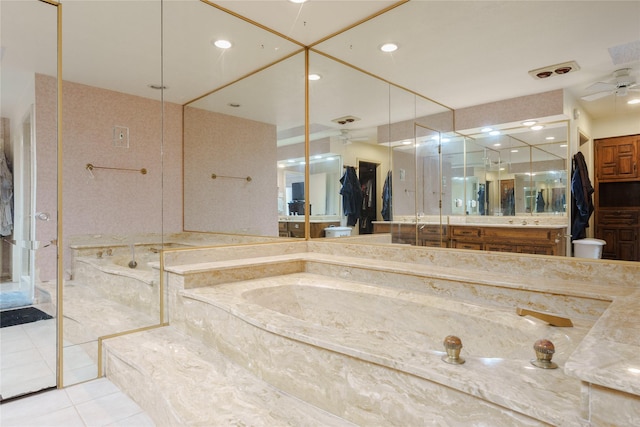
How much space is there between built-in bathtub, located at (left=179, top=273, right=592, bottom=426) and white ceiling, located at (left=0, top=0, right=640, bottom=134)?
3.52 ft

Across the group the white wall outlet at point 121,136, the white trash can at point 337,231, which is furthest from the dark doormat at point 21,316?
the white trash can at point 337,231

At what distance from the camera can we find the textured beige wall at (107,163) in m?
1.92

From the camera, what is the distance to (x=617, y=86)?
4.95ft

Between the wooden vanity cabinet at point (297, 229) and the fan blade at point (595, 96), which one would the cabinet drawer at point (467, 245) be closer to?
the fan blade at point (595, 96)

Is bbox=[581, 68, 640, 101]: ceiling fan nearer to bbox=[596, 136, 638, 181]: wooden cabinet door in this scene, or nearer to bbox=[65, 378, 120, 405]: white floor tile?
bbox=[596, 136, 638, 181]: wooden cabinet door

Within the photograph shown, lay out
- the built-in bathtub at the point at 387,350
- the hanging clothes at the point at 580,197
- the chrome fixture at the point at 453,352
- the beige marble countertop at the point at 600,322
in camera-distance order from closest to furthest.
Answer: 1. the beige marble countertop at the point at 600,322
2. the built-in bathtub at the point at 387,350
3. the chrome fixture at the point at 453,352
4. the hanging clothes at the point at 580,197

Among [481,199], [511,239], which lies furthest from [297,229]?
[511,239]

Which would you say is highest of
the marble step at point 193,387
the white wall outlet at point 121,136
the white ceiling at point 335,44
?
the white ceiling at point 335,44

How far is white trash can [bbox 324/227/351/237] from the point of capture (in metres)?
2.79

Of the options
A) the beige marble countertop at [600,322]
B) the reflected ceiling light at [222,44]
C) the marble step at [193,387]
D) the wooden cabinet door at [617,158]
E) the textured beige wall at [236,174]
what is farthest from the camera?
the textured beige wall at [236,174]

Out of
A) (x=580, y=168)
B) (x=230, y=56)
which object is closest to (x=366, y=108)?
(x=230, y=56)

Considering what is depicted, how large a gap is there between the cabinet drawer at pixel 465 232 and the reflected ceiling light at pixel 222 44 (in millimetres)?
2054

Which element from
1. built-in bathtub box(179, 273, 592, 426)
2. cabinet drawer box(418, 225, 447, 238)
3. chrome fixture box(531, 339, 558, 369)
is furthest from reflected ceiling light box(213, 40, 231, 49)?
chrome fixture box(531, 339, 558, 369)

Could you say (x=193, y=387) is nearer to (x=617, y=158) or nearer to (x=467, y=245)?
(x=467, y=245)
